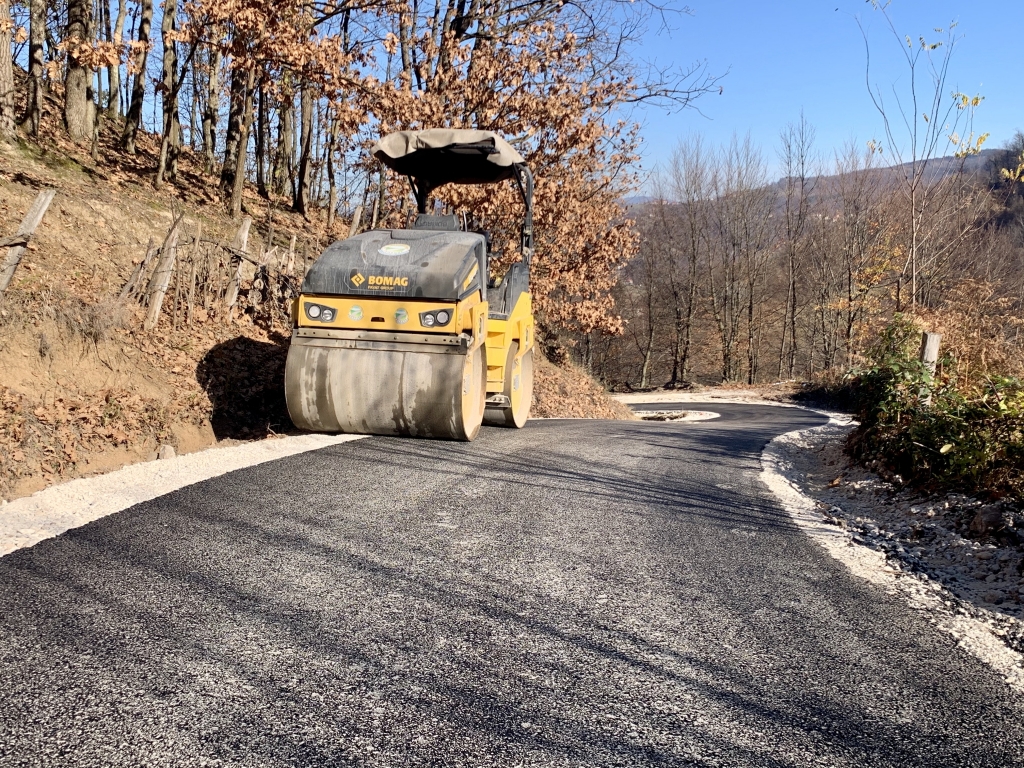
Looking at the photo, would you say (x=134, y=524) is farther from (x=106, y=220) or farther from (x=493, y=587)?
(x=106, y=220)

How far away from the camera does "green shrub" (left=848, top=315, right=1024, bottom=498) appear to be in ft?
19.2

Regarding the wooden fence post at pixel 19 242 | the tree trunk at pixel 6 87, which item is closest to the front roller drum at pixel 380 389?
the wooden fence post at pixel 19 242

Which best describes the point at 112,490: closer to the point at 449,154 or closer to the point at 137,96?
the point at 449,154

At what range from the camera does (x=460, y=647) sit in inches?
122

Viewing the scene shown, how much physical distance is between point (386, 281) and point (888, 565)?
483cm

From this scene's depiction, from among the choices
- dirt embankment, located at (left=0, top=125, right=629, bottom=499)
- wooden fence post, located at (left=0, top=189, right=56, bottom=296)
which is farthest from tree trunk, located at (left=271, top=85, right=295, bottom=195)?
wooden fence post, located at (left=0, top=189, right=56, bottom=296)

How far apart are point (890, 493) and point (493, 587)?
4442 mm

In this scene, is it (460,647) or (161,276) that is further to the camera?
(161,276)

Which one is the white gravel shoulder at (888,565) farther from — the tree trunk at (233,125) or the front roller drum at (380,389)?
the tree trunk at (233,125)

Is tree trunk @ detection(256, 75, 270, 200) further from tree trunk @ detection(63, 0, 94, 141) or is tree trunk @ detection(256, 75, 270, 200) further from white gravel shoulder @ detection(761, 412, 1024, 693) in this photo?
white gravel shoulder @ detection(761, 412, 1024, 693)

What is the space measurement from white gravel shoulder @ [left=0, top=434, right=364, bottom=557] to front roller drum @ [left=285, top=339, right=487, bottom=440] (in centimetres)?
57

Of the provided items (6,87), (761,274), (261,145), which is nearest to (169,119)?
(6,87)

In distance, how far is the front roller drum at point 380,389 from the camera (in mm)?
6887

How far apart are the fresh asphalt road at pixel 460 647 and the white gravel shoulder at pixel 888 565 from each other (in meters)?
0.15
